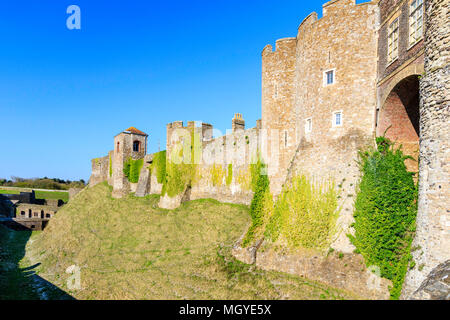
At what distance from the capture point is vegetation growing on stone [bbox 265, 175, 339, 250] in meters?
12.4

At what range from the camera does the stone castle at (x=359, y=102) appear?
843cm

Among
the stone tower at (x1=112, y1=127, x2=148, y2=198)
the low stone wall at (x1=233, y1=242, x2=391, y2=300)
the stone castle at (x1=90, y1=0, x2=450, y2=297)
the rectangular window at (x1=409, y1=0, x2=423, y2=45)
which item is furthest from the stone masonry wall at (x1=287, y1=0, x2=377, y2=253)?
the stone tower at (x1=112, y1=127, x2=148, y2=198)

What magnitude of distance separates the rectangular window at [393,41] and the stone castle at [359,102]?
41 mm

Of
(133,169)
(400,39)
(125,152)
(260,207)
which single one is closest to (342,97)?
(400,39)

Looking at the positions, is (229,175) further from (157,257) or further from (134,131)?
(134,131)

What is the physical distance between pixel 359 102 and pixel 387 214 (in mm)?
5001

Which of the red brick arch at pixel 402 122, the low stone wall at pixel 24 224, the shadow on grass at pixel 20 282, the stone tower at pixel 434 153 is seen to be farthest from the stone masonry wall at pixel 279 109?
the low stone wall at pixel 24 224

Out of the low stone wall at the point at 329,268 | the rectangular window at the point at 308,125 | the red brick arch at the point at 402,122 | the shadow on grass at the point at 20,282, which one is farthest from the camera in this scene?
the shadow on grass at the point at 20,282

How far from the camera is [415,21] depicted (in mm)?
10391

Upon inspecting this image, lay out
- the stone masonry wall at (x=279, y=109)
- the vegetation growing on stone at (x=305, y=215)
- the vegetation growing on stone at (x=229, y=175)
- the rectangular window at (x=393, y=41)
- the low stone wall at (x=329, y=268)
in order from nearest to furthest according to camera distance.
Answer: the low stone wall at (x=329, y=268) → the rectangular window at (x=393, y=41) → the vegetation growing on stone at (x=305, y=215) → the stone masonry wall at (x=279, y=109) → the vegetation growing on stone at (x=229, y=175)

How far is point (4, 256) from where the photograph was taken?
82.7 ft

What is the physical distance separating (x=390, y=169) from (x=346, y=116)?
309 cm

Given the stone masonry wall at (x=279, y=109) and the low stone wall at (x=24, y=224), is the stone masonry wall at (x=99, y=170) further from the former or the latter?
the stone masonry wall at (x=279, y=109)

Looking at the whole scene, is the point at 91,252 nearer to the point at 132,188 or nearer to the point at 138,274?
the point at 138,274
